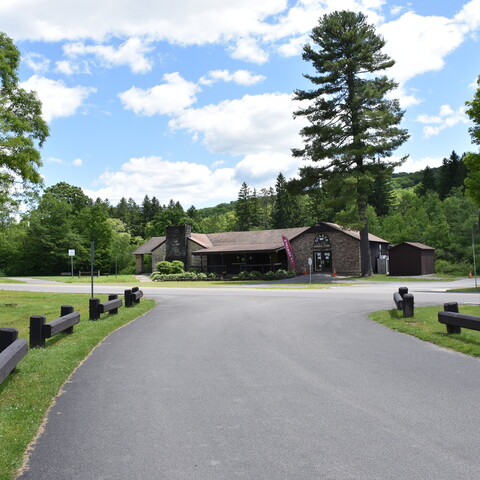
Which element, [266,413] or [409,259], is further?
[409,259]

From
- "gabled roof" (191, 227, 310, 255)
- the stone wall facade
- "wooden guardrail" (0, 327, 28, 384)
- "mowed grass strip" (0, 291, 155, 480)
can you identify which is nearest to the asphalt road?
"mowed grass strip" (0, 291, 155, 480)

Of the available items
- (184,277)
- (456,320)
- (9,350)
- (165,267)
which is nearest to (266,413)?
(9,350)

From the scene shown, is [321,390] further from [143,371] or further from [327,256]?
[327,256]

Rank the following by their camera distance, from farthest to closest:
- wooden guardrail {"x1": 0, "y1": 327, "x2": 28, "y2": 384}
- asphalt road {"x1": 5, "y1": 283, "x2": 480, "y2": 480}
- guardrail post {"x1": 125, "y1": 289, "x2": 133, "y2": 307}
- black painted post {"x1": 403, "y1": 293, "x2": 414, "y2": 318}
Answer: guardrail post {"x1": 125, "y1": 289, "x2": 133, "y2": 307}
black painted post {"x1": 403, "y1": 293, "x2": 414, "y2": 318}
wooden guardrail {"x1": 0, "y1": 327, "x2": 28, "y2": 384}
asphalt road {"x1": 5, "y1": 283, "x2": 480, "y2": 480}

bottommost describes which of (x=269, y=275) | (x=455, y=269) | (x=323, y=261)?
(x=269, y=275)

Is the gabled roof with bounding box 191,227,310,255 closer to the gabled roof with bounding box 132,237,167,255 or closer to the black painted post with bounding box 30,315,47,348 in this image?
the gabled roof with bounding box 132,237,167,255

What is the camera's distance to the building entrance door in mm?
45594

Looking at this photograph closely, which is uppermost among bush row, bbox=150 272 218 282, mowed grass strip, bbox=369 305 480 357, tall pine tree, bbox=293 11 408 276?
tall pine tree, bbox=293 11 408 276

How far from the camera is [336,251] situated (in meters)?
45.2

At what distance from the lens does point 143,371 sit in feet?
24.2

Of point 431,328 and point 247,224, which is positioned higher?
point 247,224

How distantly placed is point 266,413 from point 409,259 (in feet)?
137

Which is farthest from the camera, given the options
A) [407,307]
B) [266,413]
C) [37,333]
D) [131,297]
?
[131,297]

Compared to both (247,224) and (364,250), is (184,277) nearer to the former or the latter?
(364,250)
